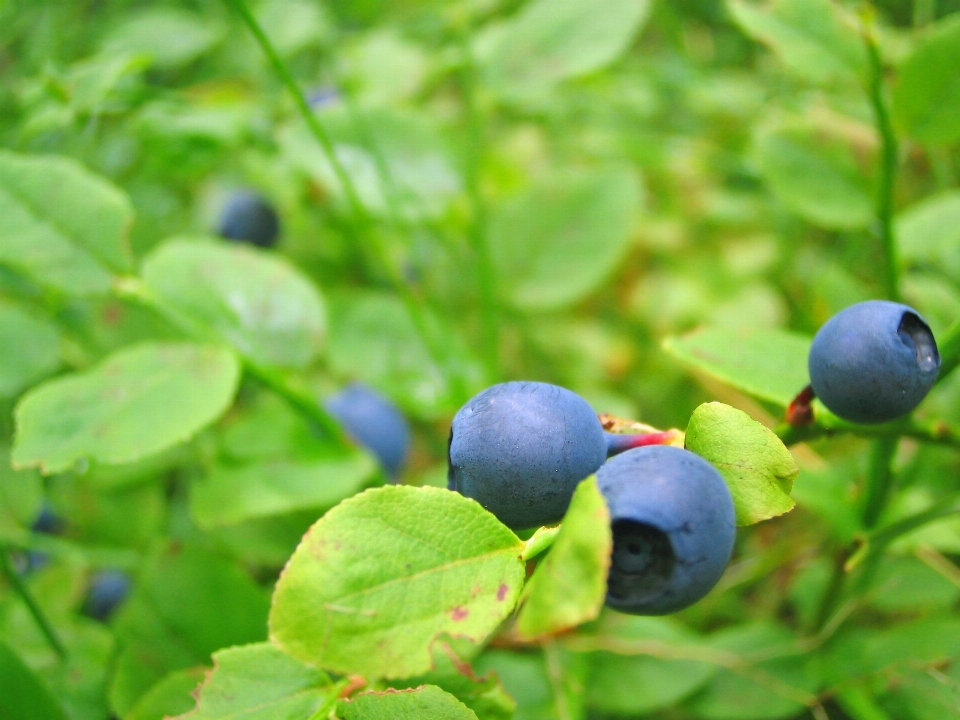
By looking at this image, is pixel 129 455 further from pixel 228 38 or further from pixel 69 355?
pixel 228 38

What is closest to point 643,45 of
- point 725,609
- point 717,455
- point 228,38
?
point 228,38

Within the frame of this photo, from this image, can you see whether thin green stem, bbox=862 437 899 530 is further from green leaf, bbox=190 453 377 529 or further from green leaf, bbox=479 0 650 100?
green leaf, bbox=479 0 650 100

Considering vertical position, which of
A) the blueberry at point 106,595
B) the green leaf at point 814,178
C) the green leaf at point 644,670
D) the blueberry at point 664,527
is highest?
the blueberry at point 664,527

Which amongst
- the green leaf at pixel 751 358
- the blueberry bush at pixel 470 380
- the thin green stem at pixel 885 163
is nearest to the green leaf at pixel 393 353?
the blueberry bush at pixel 470 380

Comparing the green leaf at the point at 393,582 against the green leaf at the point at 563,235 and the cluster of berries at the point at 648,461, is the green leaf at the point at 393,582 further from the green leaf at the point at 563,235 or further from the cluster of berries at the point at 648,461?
the green leaf at the point at 563,235

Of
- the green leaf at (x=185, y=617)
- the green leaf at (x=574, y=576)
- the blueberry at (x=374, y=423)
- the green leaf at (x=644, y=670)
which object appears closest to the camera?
the green leaf at (x=574, y=576)

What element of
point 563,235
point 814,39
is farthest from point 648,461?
point 563,235

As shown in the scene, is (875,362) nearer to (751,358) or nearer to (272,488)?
(751,358)
